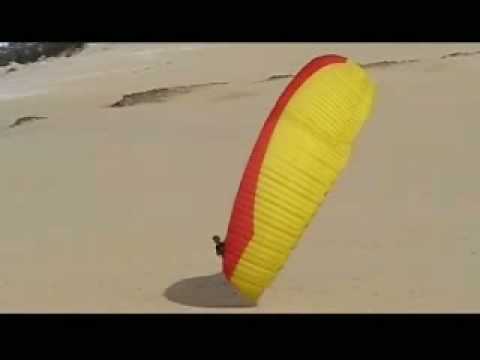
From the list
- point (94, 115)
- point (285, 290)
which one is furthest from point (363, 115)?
point (94, 115)

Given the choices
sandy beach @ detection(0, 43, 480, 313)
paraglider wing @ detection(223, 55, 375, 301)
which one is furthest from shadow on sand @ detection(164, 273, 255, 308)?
paraglider wing @ detection(223, 55, 375, 301)

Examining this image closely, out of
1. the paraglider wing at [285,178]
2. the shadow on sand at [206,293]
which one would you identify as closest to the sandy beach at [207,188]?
the shadow on sand at [206,293]

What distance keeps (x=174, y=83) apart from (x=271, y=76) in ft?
12.6

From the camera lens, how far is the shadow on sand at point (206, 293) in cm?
1059

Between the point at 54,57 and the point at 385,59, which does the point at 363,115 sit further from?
the point at 54,57

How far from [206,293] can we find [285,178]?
9.67 ft

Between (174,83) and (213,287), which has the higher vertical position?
(213,287)

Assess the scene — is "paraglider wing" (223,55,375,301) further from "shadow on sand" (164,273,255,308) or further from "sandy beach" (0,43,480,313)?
"sandy beach" (0,43,480,313)

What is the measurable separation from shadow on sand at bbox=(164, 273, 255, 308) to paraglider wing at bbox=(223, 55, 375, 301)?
1.02m

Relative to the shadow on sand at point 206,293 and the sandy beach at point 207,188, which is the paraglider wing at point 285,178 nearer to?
the shadow on sand at point 206,293

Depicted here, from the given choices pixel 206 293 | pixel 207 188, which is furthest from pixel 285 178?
A: pixel 207 188

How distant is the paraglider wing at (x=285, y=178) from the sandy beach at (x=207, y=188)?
1.22 m

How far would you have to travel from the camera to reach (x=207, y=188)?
1916cm

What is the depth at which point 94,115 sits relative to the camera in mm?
29281
